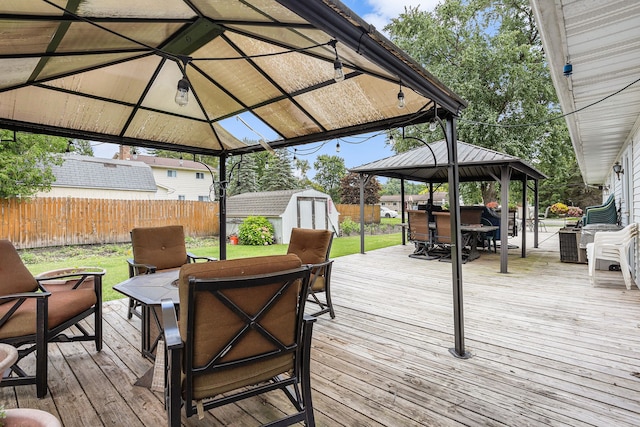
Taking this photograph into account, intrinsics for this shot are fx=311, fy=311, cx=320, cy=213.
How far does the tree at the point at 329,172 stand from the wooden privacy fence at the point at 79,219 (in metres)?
24.1

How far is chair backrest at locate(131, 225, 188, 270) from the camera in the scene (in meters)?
3.85

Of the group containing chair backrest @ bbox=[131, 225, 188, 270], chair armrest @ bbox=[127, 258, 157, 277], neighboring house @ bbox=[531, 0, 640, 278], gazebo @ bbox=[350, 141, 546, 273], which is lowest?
chair armrest @ bbox=[127, 258, 157, 277]

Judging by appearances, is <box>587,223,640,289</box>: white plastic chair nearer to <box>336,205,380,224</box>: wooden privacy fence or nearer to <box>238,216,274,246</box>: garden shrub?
<box>238,216,274,246</box>: garden shrub

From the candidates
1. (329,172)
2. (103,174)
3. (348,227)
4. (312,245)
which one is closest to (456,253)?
(312,245)

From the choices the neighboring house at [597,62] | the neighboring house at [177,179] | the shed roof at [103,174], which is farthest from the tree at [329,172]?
the neighboring house at [597,62]

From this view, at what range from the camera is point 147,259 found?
389cm

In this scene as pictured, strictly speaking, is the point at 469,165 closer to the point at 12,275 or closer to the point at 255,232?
the point at 255,232

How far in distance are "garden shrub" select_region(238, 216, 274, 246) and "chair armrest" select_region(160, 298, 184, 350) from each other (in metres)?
→ 8.85

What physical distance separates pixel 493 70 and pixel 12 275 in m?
14.6

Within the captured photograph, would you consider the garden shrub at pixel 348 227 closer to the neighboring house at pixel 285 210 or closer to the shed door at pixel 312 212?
the neighboring house at pixel 285 210

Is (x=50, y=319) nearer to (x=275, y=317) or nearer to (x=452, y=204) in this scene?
(x=275, y=317)

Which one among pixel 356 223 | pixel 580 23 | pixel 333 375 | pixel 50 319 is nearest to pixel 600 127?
pixel 580 23

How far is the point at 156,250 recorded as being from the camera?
399 centimetres

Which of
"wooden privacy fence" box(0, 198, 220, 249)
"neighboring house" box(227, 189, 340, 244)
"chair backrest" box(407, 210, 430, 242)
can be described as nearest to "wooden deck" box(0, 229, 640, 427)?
"chair backrest" box(407, 210, 430, 242)
